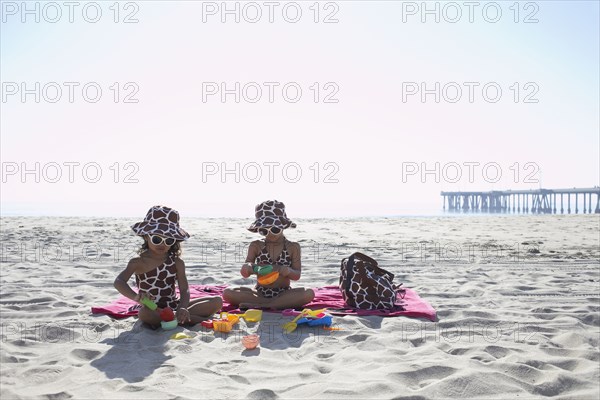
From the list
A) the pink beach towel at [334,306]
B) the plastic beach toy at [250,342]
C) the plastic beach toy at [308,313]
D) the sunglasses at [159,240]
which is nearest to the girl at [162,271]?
the sunglasses at [159,240]

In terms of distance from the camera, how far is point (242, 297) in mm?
5363

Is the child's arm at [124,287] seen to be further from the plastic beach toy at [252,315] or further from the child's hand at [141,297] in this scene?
the plastic beach toy at [252,315]

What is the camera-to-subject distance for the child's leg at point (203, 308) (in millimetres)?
4715

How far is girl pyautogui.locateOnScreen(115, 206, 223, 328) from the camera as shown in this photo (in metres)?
4.47

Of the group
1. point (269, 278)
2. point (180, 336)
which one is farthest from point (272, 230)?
point (180, 336)

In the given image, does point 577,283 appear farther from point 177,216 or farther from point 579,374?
point 177,216

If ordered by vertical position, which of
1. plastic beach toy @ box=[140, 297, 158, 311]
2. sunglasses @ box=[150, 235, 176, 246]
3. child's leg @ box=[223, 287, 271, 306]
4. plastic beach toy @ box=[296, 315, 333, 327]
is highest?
sunglasses @ box=[150, 235, 176, 246]

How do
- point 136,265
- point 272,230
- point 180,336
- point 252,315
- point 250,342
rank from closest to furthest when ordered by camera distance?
point 250,342 < point 180,336 < point 136,265 < point 252,315 < point 272,230

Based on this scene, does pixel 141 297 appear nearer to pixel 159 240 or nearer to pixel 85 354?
pixel 159 240

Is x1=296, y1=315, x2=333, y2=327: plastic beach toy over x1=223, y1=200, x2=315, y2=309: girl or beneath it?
beneath

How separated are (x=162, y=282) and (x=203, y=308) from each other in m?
0.47

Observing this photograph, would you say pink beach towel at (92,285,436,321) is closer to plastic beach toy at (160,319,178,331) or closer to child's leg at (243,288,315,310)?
child's leg at (243,288,315,310)

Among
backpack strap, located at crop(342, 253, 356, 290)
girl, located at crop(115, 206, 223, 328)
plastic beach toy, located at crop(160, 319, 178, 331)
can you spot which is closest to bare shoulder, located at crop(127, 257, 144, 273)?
girl, located at crop(115, 206, 223, 328)

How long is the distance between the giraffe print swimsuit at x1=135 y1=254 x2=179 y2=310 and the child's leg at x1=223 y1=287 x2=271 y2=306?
76 cm
